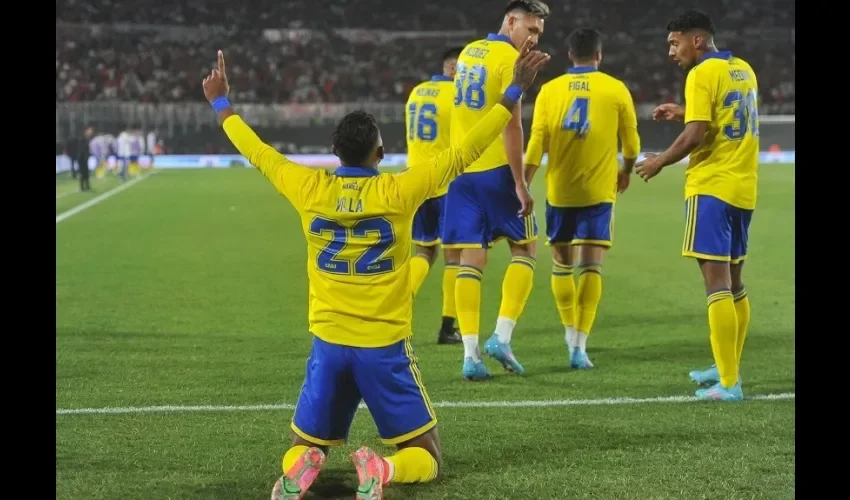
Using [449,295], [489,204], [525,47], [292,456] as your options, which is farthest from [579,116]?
[292,456]

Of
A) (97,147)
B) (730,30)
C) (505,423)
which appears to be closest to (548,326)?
(505,423)

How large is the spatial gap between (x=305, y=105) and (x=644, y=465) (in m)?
29.2

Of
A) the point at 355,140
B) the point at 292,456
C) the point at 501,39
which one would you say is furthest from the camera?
the point at 501,39

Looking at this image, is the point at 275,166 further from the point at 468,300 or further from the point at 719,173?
the point at 719,173

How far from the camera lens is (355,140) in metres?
4.01

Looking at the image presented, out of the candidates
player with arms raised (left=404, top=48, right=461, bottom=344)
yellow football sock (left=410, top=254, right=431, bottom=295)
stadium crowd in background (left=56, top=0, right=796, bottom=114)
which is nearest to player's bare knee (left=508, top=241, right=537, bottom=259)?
yellow football sock (left=410, top=254, right=431, bottom=295)

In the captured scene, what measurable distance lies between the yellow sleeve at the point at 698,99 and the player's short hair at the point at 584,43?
1.17 meters

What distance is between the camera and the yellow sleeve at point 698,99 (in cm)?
530

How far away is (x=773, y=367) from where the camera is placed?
645 cm

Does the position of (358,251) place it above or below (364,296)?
above

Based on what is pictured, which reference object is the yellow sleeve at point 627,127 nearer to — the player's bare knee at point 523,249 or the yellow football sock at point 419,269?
the player's bare knee at point 523,249

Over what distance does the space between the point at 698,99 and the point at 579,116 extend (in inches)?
45.5

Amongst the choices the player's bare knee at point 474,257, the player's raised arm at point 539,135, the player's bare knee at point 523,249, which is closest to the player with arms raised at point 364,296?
the player's bare knee at point 474,257
